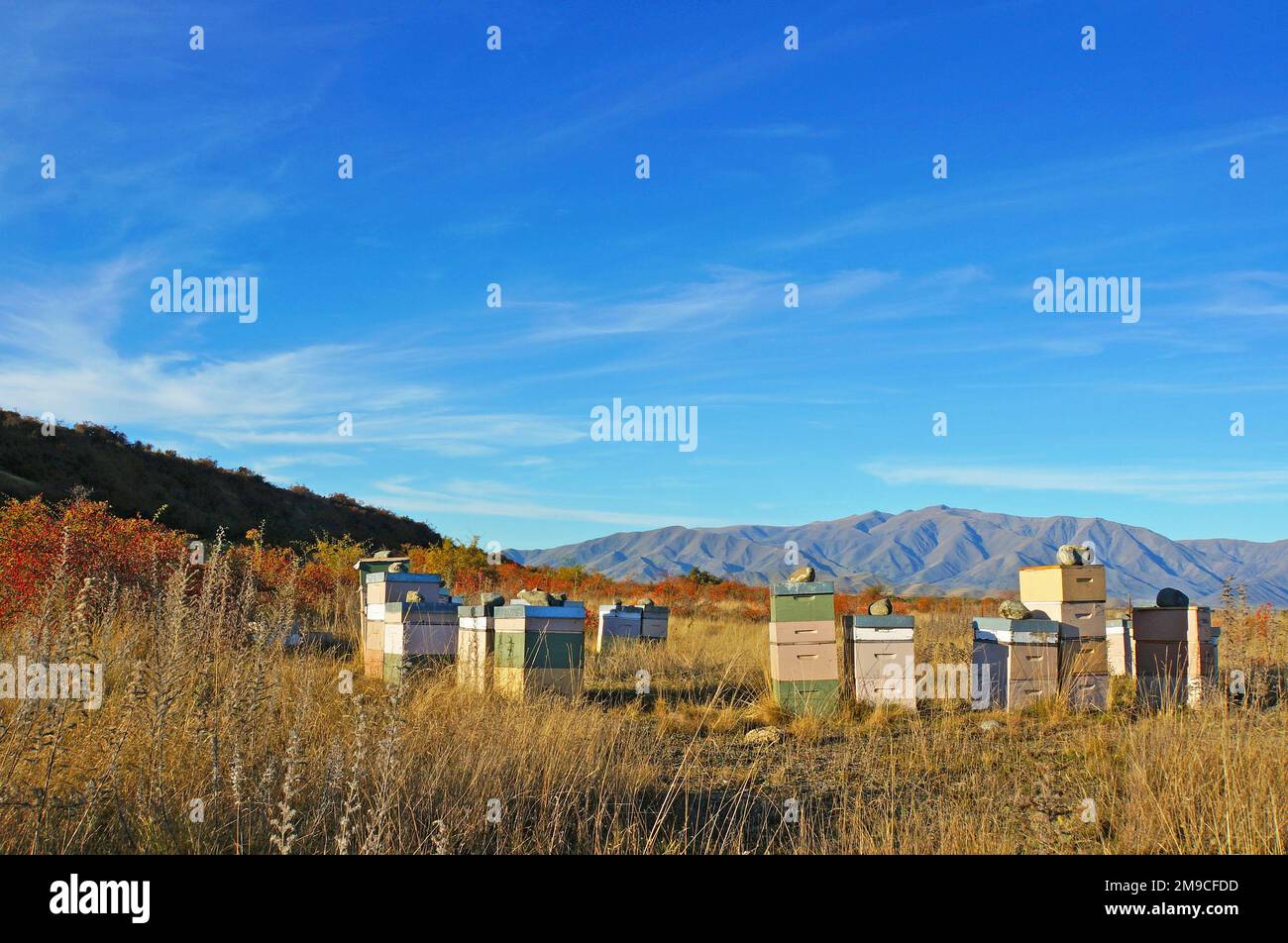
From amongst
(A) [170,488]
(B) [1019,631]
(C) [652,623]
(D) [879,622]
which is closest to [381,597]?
(C) [652,623]

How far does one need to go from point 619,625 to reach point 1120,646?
25.9ft

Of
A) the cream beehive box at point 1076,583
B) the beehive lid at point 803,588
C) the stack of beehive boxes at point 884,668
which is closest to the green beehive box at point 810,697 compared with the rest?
the stack of beehive boxes at point 884,668

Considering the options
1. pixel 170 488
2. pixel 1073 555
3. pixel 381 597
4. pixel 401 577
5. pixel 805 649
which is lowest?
pixel 805 649

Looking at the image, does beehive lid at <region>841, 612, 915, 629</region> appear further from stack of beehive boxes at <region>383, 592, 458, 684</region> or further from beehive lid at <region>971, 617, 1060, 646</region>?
stack of beehive boxes at <region>383, 592, 458, 684</region>

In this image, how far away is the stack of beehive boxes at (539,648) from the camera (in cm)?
1003

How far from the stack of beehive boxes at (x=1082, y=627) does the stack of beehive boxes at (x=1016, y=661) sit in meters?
0.19

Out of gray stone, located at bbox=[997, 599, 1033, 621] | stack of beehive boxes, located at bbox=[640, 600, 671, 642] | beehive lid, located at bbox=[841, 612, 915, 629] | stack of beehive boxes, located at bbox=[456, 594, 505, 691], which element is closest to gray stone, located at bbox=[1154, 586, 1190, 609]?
gray stone, located at bbox=[997, 599, 1033, 621]

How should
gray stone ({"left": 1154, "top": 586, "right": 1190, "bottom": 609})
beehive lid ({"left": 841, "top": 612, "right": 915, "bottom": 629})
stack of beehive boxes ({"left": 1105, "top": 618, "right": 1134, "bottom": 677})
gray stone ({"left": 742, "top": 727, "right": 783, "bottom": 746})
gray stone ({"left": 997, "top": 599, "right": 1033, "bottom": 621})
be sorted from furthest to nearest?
stack of beehive boxes ({"left": 1105, "top": 618, "right": 1134, "bottom": 677}) < gray stone ({"left": 1154, "top": 586, "right": 1190, "bottom": 609}) < gray stone ({"left": 997, "top": 599, "right": 1033, "bottom": 621}) < beehive lid ({"left": 841, "top": 612, "right": 915, "bottom": 629}) < gray stone ({"left": 742, "top": 727, "right": 783, "bottom": 746})

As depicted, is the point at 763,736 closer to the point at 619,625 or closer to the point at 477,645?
the point at 477,645

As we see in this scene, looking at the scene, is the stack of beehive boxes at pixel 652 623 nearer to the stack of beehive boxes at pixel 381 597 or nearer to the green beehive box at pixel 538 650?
the stack of beehive boxes at pixel 381 597

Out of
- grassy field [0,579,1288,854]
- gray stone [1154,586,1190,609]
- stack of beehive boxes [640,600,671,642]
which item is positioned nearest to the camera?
grassy field [0,579,1288,854]

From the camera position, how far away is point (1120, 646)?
12.6 metres

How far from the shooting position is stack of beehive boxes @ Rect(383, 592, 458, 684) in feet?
35.4

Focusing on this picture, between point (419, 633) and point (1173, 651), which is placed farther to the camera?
point (1173, 651)
